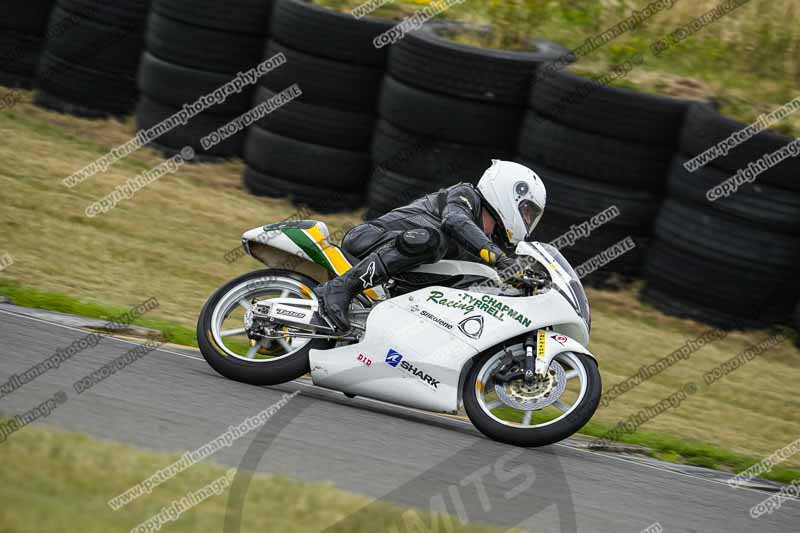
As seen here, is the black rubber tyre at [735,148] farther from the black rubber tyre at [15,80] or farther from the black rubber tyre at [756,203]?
the black rubber tyre at [15,80]

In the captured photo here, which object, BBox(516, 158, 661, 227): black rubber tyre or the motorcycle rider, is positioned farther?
BBox(516, 158, 661, 227): black rubber tyre

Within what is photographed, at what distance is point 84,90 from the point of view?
13.9 meters

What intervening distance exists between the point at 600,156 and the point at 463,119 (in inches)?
55.2

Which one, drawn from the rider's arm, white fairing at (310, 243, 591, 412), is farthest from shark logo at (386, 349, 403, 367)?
the rider's arm

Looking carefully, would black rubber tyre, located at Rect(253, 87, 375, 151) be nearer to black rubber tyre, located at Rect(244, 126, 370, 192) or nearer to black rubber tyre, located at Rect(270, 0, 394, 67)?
black rubber tyre, located at Rect(244, 126, 370, 192)

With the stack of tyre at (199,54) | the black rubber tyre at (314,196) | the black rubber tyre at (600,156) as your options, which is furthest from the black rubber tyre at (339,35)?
the black rubber tyre at (600,156)

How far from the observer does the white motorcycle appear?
6.10 m

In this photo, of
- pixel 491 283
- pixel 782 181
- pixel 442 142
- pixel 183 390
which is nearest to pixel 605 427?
pixel 491 283

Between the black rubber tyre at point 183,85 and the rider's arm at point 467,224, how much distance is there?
Result: 682 centimetres

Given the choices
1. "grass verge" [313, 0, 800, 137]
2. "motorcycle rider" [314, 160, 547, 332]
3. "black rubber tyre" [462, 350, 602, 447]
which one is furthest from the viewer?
→ "grass verge" [313, 0, 800, 137]

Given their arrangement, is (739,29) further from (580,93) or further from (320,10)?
(320,10)

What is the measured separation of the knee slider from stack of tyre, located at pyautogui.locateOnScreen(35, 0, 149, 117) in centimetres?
852

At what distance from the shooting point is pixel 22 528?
3.46 metres

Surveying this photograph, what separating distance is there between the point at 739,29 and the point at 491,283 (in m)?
7.76
